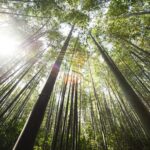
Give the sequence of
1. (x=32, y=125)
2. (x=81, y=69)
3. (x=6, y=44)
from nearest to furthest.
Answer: (x=32, y=125)
(x=81, y=69)
(x=6, y=44)

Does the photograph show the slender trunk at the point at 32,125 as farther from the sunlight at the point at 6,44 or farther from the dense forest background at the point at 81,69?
the sunlight at the point at 6,44

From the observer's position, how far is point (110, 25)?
294 inches

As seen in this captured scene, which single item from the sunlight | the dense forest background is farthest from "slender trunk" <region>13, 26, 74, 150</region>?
the sunlight

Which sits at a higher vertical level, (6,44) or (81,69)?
(6,44)

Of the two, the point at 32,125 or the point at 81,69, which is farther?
the point at 81,69

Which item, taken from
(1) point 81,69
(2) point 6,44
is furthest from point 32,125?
(2) point 6,44

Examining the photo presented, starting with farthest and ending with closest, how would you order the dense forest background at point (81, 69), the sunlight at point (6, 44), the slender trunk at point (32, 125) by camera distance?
1. the sunlight at point (6, 44)
2. the dense forest background at point (81, 69)
3. the slender trunk at point (32, 125)

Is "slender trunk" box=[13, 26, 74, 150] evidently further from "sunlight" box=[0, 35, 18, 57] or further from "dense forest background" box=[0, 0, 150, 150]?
"sunlight" box=[0, 35, 18, 57]

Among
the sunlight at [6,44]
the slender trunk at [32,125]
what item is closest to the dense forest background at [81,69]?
the sunlight at [6,44]

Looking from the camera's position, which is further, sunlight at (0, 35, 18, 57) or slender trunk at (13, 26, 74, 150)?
sunlight at (0, 35, 18, 57)

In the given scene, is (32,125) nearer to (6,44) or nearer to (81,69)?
(81,69)

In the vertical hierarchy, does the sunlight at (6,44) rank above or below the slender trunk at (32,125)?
below

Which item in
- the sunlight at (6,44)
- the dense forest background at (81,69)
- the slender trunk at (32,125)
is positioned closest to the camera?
the slender trunk at (32,125)

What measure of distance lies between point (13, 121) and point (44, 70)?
3850 millimetres
